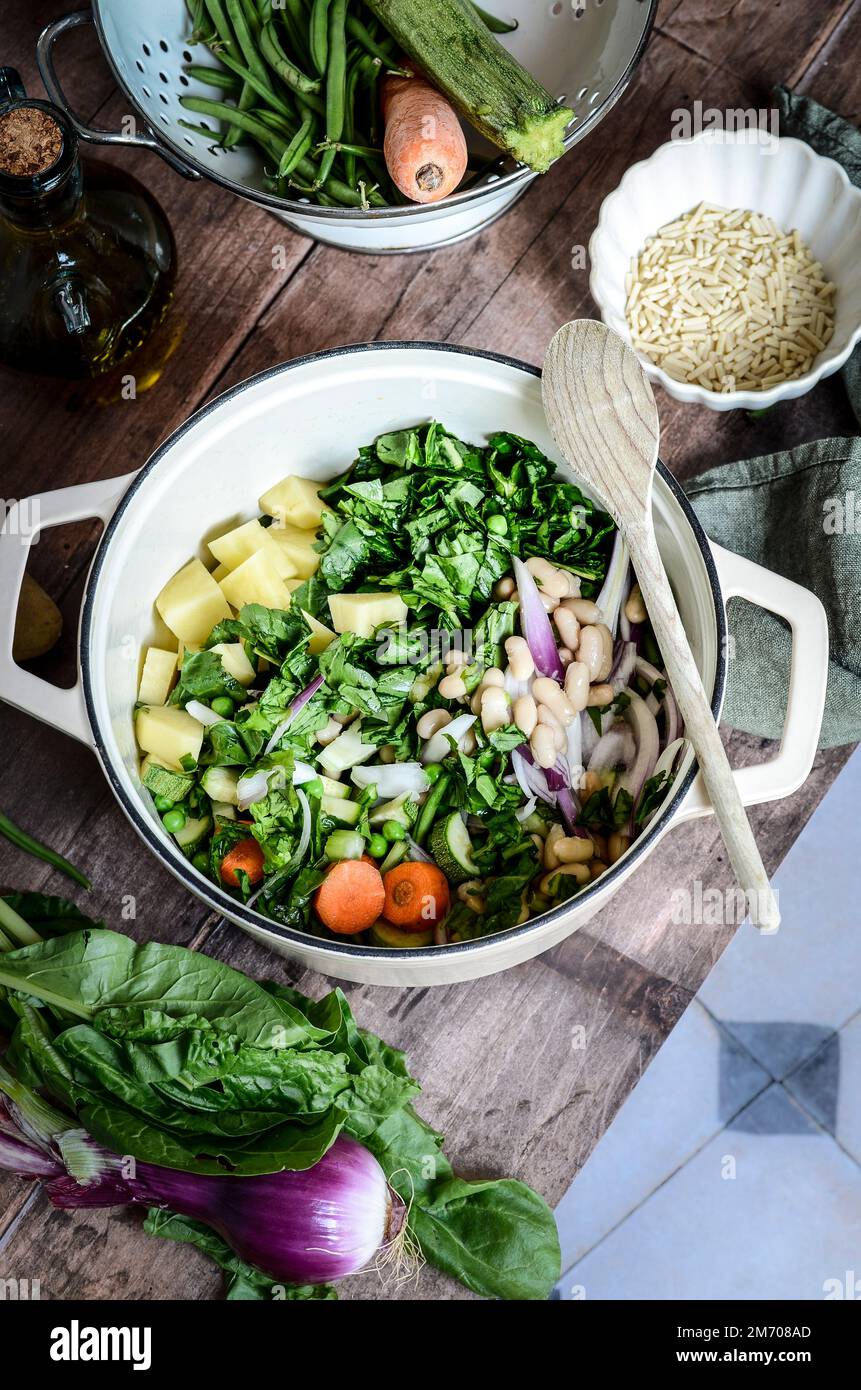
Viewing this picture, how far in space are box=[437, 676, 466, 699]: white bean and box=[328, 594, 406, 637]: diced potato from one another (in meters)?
0.10

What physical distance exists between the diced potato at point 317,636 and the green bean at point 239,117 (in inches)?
22.5

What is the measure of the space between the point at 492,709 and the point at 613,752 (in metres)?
0.16

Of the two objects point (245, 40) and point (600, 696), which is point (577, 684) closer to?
point (600, 696)

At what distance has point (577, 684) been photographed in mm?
1305

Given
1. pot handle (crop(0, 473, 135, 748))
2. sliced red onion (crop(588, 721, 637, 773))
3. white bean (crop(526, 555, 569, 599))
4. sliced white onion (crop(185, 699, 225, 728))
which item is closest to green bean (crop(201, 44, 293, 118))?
pot handle (crop(0, 473, 135, 748))

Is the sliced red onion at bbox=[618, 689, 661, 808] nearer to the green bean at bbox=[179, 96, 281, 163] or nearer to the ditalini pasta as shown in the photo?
the ditalini pasta

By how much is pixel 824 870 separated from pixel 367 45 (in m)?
1.66

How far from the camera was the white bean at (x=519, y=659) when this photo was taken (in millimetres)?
1289

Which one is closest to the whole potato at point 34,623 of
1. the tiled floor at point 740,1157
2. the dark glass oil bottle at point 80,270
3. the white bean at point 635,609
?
the dark glass oil bottle at point 80,270

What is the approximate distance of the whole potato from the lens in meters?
1.39

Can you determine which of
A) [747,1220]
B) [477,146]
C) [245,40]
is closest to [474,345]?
[477,146]

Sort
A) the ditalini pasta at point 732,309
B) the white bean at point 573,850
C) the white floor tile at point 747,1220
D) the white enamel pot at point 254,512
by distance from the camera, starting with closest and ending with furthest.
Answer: the white enamel pot at point 254,512 → the white bean at point 573,850 → the ditalini pasta at point 732,309 → the white floor tile at point 747,1220

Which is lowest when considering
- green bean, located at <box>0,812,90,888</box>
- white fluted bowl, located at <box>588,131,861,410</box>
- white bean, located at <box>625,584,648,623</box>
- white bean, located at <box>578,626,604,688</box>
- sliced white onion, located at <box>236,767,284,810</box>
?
green bean, located at <box>0,812,90,888</box>

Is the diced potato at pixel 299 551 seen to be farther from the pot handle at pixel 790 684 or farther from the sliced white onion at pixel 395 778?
the pot handle at pixel 790 684
